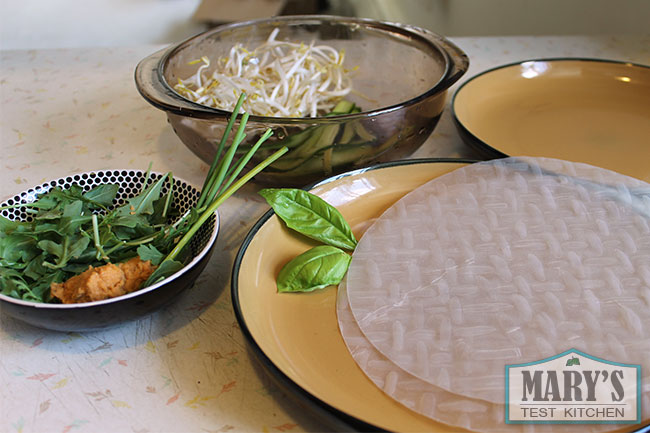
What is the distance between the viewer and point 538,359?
56cm

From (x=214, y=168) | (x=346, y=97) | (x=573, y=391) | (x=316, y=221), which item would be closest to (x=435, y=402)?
(x=573, y=391)

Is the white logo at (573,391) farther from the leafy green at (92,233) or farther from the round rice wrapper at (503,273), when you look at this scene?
the leafy green at (92,233)

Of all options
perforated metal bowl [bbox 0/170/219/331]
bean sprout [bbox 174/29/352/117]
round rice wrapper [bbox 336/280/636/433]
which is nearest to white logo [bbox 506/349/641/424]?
round rice wrapper [bbox 336/280/636/433]

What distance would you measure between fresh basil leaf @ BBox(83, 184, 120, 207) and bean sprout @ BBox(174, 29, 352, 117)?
0.90 feet

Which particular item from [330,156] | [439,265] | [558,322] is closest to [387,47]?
[330,156]

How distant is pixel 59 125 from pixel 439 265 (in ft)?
2.87

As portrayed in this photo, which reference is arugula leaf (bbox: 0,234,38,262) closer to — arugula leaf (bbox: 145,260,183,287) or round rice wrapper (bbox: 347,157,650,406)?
arugula leaf (bbox: 145,260,183,287)

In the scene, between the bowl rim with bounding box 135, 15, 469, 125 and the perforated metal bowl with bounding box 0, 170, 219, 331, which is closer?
the perforated metal bowl with bounding box 0, 170, 219, 331

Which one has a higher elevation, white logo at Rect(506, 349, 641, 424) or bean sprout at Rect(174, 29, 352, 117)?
bean sprout at Rect(174, 29, 352, 117)

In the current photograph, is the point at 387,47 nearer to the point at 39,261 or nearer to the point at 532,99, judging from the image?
the point at 532,99

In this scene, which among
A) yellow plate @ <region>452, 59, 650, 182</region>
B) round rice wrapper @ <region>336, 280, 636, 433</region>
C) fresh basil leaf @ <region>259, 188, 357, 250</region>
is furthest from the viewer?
yellow plate @ <region>452, 59, 650, 182</region>

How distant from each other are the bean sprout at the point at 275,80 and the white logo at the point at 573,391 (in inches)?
24.4

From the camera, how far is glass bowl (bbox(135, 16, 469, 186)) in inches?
31.8

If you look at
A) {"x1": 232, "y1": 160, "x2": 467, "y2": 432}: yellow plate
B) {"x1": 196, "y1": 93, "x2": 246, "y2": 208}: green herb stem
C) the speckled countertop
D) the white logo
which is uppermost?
{"x1": 196, "y1": 93, "x2": 246, "y2": 208}: green herb stem
